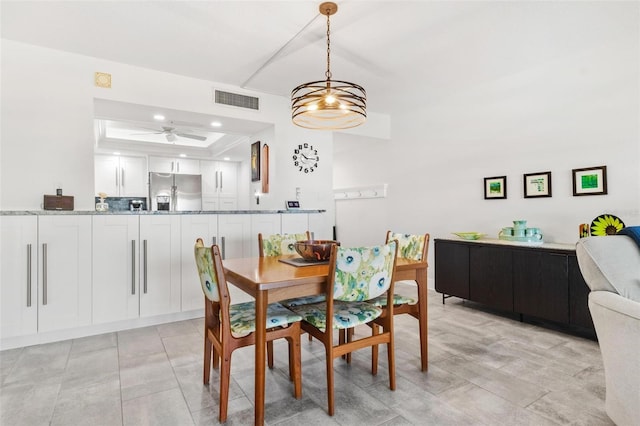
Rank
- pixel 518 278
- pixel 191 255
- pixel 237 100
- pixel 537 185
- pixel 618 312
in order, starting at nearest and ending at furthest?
pixel 618 312 → pixel 518 278 → pixel 191 255 → pixel 537 185 → pixel 237 100

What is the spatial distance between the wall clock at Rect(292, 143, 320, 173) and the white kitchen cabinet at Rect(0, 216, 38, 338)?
113 inches

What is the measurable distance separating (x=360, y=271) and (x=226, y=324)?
75 centimetres

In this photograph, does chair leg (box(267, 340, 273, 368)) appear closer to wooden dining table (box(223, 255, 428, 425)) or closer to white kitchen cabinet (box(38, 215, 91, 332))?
wooden dining table (box(223, 255, 428, 425))

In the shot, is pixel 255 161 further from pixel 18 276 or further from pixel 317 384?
pixel 317 384

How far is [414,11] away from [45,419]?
3.47 m

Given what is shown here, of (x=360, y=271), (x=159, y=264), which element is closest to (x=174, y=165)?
(x=159, y=264)

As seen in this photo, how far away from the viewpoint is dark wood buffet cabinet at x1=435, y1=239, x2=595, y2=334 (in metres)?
2.88

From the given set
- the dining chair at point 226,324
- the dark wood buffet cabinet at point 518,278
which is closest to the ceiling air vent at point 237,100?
the dining chair at point 226,324

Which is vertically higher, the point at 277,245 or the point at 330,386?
Answer: the point at 277,245

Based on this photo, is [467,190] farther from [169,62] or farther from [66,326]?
[66,326]

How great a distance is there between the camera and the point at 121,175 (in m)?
6.57

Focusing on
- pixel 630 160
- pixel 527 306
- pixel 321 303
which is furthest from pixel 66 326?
pixel 630 160

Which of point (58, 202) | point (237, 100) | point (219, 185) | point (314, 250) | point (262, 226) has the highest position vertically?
point (237, 100)

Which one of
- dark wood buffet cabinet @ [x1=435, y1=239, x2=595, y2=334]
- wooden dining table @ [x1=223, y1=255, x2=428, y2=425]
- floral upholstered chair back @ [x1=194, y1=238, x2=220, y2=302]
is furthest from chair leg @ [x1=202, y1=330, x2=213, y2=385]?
dark wood buffet cabinet @ [x1=435, y1=239, x2=595, y2=334]
